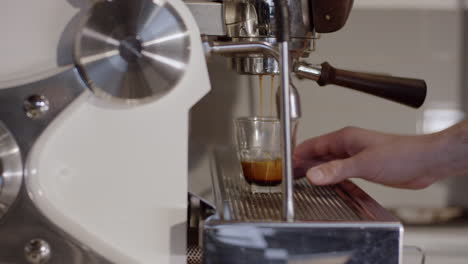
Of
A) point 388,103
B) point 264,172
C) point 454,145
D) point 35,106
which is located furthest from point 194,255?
point 388,103

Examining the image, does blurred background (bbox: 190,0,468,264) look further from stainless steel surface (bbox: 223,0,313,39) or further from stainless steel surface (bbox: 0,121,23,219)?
stainless steel surface (bbox: 0,121,23,219)

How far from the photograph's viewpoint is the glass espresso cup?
55 cm

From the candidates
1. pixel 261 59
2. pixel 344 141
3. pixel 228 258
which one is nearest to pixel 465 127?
pixel 344 141

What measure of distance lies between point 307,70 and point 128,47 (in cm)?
20

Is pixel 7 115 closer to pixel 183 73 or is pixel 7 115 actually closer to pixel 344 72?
pixel 183 73

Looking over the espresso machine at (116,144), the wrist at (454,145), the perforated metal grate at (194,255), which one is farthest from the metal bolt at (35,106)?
the wrist at (454,145)

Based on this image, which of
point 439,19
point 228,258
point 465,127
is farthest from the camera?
point 439,19

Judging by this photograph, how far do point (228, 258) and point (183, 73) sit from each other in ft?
0.51

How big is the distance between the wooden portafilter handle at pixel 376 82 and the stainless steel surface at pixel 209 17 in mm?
92

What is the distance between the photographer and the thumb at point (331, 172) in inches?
20.3

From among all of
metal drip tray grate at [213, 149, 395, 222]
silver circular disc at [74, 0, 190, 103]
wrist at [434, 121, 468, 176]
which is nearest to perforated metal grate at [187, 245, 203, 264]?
metal drip tray grate at [213, 149, 395, 222]

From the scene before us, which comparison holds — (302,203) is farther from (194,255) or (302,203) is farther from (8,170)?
(8,170)

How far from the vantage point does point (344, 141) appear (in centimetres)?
71

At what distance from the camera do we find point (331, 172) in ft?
1.73
